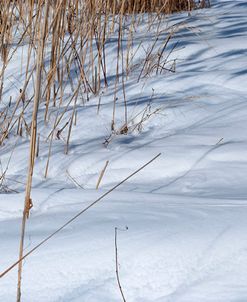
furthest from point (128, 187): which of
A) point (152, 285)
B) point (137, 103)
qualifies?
point (137, 103)

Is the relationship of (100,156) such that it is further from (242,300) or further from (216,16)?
(216,16)

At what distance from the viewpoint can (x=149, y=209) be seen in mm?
1232

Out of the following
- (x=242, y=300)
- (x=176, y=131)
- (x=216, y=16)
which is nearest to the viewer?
(x=242, y=300)

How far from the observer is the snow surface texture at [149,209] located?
981mm

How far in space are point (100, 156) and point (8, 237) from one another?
631 millimetres

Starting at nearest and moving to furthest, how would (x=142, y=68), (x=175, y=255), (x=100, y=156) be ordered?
(x=175, y=255) < (x=100, y=156) < (x=142, y=68)

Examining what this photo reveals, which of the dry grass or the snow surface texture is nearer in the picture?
the snow surface texture

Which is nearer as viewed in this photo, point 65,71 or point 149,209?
point 149,209

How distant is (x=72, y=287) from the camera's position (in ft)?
3.20

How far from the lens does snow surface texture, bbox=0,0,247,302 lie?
981mm

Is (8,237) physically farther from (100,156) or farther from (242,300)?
(100,156)

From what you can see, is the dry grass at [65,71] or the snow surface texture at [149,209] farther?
the dry grass at [65,71]

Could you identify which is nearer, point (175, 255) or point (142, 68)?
point (175, 255)

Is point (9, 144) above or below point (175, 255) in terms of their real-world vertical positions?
below
